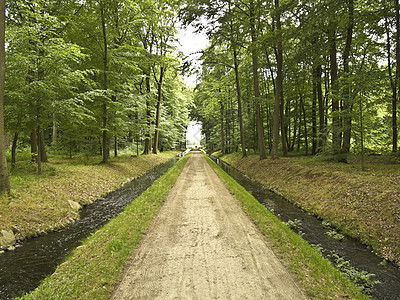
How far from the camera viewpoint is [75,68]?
14.5 m

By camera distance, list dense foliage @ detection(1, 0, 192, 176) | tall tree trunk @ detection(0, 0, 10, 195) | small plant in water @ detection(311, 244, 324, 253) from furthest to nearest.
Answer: dense foliage @ detection(1, 0, 192, 176)
tall tree trunk @ detection(0, 0, 10, 195)
small plant in water @ detection(311, 244, 324, 253)

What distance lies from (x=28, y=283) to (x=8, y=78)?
9296 millimetres

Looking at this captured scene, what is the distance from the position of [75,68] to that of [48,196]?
423 inches

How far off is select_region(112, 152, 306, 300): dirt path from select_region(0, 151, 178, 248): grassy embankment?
11.8 feet

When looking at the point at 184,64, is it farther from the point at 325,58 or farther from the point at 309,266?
the point at 309,266

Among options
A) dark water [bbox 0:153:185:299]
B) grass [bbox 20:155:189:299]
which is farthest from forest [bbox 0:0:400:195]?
grass [bbox 20:155:189:299]

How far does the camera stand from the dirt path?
3.18 m

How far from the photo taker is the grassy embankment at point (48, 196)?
5938 millimetres

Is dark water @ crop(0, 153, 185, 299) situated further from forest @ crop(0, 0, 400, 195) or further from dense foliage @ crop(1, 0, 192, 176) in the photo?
dense foliage @ crop(1, 0, 192, 176)

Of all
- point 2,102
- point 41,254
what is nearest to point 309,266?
point 41,254

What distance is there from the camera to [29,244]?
5.40 meters

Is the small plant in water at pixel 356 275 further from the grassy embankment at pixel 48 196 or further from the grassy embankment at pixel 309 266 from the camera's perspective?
the grassy embankment at pixel 48 196

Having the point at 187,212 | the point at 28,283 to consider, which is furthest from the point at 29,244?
the point at 187,212

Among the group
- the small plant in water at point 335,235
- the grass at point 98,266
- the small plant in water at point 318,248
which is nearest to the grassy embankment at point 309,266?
the small plant in water at point 318,248
